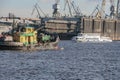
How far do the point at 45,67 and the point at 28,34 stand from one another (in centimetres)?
4253

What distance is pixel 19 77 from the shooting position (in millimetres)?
58906

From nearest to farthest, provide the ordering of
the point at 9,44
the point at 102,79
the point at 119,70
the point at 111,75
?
the point at 102,79 < the point at 111,75 < the point at 119,70 < the point at 9,44

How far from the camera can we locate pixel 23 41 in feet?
365

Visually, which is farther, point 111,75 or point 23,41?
point 23,41

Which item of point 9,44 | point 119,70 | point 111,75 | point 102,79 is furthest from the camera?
point 9,44

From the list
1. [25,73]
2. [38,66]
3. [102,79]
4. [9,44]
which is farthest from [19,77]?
[9,44]

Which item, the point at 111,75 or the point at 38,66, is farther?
the point at 38,66

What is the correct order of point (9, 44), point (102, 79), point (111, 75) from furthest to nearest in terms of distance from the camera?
point (9, 44) → point (111, 75) → point (102, 79)

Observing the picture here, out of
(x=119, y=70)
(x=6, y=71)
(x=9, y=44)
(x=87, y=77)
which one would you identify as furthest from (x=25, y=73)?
(x=9, y=44)

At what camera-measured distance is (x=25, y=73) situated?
6269cm

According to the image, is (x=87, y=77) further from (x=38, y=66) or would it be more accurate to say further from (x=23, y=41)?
(x=23, y=41)

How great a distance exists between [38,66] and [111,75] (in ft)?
42.9

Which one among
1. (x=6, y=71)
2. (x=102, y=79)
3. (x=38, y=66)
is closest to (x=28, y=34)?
(x=38, y=66)

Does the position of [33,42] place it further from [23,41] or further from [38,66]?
[38,66]
